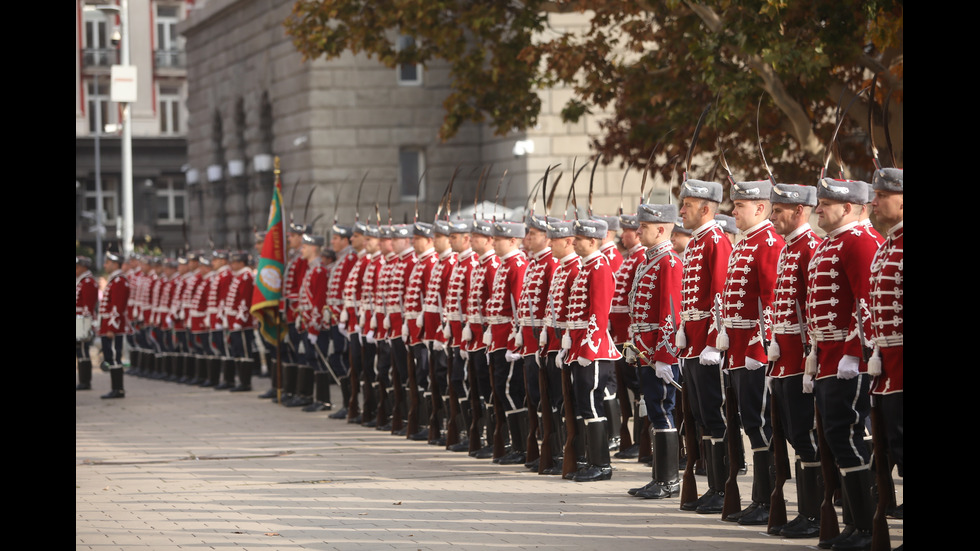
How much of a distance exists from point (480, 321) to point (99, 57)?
44.4m

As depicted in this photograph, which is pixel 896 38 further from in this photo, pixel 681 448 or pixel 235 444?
pixel 235 444

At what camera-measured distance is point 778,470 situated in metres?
8.68

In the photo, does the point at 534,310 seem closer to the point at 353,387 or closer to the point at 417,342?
the point at 417,342

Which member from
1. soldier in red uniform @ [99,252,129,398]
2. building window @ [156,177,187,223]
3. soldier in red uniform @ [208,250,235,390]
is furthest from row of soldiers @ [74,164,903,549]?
building window @ [156,177,187,223]

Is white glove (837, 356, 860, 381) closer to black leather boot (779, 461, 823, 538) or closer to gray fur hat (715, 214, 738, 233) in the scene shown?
black leather boot (779, 461, 823, 538)

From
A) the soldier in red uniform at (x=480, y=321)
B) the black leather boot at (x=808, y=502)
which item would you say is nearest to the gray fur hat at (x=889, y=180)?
the black leather boot at (x=808, y=502)

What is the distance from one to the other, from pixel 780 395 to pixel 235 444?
24.1 feet

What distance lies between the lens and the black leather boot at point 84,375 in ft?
73.8

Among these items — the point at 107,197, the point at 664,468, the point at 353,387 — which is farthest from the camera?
the point at 107,197

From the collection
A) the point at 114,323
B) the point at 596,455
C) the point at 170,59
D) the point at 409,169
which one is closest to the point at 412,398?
the point at 596,455

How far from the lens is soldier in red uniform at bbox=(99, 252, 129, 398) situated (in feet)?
68.7

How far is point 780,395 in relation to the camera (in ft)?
28.2
